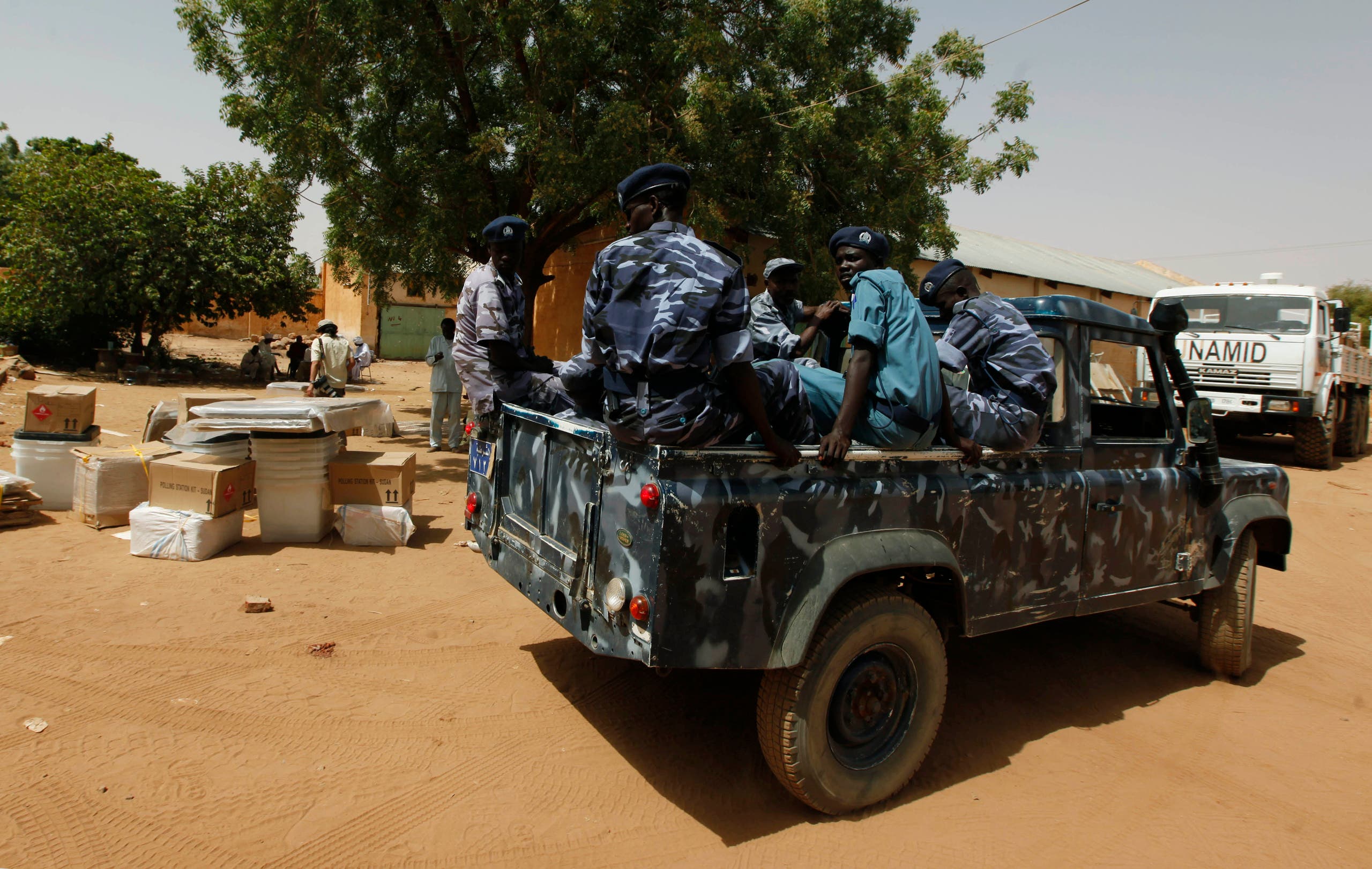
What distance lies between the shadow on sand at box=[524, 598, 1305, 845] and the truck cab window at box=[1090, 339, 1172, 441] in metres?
1.35

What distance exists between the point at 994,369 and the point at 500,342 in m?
2.34

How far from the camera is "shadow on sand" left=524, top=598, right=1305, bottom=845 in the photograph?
322cm

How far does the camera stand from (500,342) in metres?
4.20

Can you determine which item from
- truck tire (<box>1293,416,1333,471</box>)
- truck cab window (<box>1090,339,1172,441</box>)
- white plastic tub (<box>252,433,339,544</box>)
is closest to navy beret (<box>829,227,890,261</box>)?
truck cab window (<box>1090,339,1172,441</box>)

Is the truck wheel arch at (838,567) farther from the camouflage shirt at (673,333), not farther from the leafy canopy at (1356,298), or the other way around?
the leafy canopy at (1356,298)

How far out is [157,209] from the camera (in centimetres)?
1750

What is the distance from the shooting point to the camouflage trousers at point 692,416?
2.69 m

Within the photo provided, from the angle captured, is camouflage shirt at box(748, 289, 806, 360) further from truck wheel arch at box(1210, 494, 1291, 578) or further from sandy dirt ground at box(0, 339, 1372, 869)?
truck wheel arch at box(1210, 494, 1291, 578)

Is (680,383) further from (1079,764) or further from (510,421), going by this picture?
(1079,764)

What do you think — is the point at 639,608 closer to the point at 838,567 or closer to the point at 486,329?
the point at 838,567

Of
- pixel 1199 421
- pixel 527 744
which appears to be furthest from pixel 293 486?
pixel 1199 421

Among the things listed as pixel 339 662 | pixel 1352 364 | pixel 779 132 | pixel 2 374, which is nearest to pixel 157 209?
pixel 2 374

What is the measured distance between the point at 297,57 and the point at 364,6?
3.15 feet

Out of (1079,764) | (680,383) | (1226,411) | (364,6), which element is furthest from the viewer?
(1226,411)
